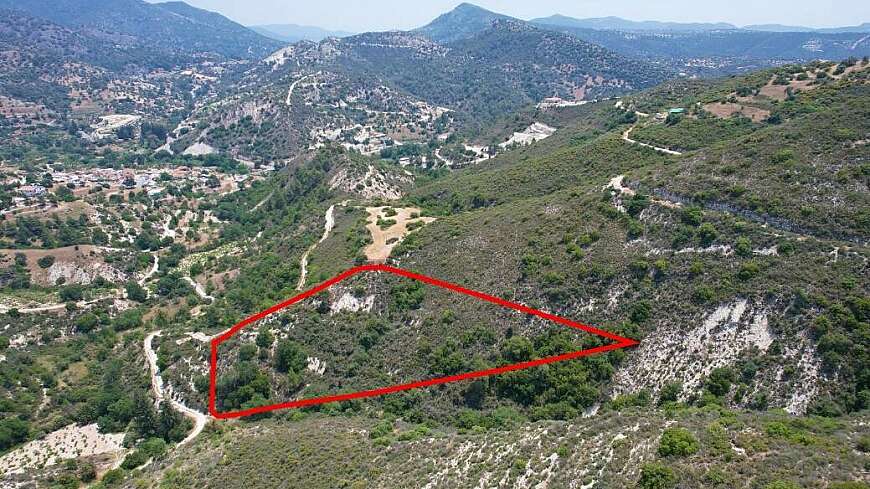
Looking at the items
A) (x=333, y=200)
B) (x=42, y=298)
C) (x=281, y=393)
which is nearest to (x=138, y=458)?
(x=281, y=393)

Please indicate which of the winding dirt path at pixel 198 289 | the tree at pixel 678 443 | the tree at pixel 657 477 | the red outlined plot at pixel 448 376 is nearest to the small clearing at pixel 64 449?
the red outlined plot at pixel 448 376

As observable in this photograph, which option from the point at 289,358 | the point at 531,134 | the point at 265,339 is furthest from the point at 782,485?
the point at 531,134

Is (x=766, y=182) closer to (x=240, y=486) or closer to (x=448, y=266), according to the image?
(x=448, y=266)

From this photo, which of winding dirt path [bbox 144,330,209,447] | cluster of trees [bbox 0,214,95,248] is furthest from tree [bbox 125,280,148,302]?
winding dirt path [bbox 144,330,209,447]

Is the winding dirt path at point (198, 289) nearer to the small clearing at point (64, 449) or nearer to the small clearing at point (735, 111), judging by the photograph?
the small clearing at point (64, 449)

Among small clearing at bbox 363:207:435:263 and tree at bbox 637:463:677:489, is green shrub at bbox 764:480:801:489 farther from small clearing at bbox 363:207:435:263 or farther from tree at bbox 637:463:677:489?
small clearing at bbox 363:207:435:263
